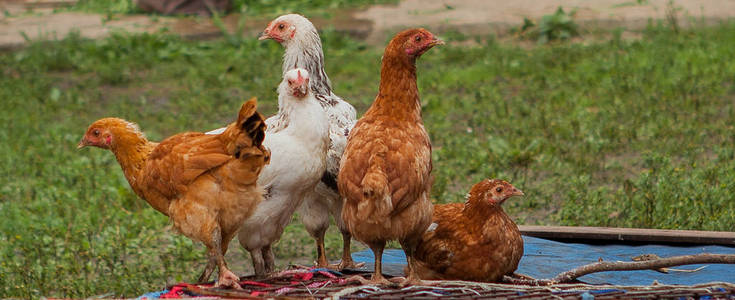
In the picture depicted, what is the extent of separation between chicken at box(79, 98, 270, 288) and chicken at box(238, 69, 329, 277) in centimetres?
10

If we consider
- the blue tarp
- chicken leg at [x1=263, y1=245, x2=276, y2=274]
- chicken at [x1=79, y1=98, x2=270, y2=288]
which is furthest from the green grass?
chicken at [x1=79, y1=98, x2=270, y2=288]

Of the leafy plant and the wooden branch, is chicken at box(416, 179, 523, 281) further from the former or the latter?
the leafy plant

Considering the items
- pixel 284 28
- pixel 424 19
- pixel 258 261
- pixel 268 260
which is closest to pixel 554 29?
pixel 424 19

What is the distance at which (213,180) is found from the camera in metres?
4.20

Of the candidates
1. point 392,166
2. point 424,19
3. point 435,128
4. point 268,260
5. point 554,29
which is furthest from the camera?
point 424,19

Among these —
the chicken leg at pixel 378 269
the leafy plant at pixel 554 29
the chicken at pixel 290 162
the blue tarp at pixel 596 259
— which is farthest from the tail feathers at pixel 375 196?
the leafy plant at pixel 554 29

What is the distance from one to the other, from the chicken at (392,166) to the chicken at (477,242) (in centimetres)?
29

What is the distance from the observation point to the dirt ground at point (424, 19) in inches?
525

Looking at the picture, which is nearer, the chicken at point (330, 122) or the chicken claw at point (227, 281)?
the chicken claw at point (227, 281)

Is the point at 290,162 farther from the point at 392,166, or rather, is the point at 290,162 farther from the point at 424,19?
the point at 424,19

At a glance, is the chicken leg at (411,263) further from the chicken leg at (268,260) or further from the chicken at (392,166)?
the chicken leg at (268,260)

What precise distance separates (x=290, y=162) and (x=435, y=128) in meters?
5.08

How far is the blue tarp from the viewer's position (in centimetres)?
485

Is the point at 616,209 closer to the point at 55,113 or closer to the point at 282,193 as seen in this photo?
the point at 282,193
